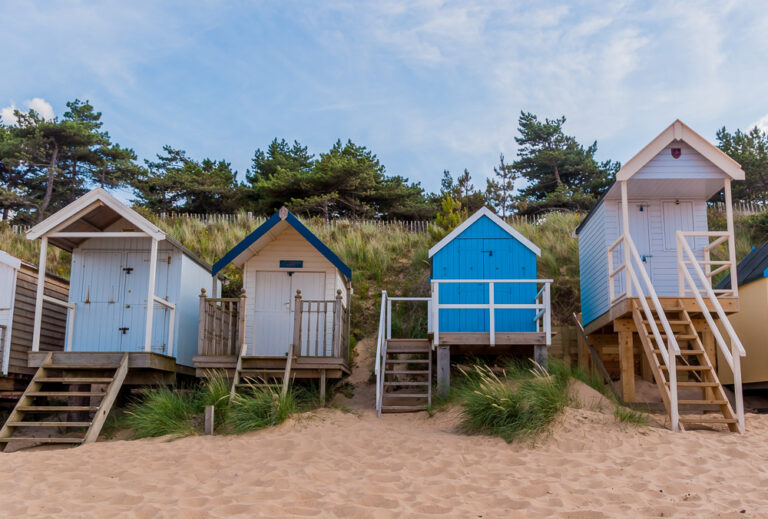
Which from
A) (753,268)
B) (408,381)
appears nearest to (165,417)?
(408,381)

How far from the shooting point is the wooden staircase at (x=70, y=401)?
998cm

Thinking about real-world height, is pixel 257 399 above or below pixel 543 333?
below

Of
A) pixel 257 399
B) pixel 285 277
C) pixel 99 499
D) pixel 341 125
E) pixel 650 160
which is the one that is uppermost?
pixel 341 125

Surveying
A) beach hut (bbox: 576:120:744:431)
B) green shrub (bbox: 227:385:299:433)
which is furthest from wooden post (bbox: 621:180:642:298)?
green shrub (bbox: 227:385:299:433)

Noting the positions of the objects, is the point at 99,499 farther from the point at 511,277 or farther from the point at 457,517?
the point at 511,277

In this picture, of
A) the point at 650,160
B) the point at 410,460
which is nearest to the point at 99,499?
the point at 410,460

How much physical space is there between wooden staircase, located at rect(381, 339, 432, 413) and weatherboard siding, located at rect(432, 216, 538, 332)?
1.09 m

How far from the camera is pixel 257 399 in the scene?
33.5ft

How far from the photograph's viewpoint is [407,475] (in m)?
7.32

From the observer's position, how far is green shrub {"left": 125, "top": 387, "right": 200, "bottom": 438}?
10.1 meters

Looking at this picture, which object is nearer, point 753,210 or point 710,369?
point 710,369

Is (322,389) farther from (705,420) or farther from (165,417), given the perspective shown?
(705,420)

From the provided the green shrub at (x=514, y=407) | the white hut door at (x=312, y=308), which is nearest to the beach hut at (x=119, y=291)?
the white hut door at (x=312, y=308)

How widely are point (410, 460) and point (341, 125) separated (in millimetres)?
24607
